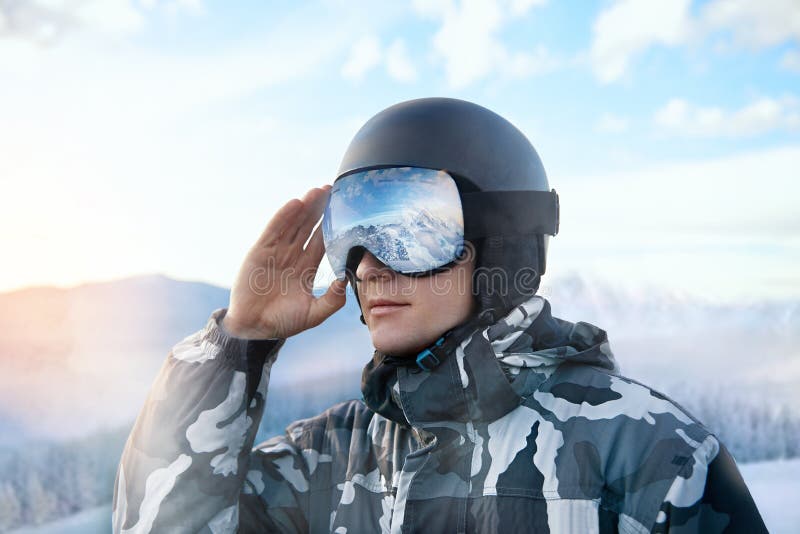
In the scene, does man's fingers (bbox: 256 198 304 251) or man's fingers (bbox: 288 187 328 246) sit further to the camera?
man's fingers (bbox: 288 187 328 246)

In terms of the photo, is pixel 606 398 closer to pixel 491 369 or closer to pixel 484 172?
pixel 491 369

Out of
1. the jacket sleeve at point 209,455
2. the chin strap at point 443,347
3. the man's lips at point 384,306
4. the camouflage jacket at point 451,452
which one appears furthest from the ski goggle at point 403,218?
the jacket sleeve at point 209,455

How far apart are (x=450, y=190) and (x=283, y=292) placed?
802 millimetres

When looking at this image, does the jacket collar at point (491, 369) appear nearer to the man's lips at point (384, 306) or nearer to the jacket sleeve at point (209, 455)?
the man's lips at point (384, 306)

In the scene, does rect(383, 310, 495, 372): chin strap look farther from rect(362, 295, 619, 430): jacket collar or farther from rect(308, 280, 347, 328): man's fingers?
rect(308, 280, 347, 328): man's fingers

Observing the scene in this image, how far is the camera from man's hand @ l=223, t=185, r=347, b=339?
2.45 m

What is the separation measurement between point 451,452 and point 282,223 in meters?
1.15

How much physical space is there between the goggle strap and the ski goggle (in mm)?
53

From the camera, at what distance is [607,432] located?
192cm

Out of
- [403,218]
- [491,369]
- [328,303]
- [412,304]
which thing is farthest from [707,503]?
[328,303]

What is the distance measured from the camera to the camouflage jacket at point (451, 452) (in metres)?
1.80

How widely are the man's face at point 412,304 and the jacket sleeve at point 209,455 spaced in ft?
1.47

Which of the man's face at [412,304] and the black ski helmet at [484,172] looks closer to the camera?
the man's face at [412,304]

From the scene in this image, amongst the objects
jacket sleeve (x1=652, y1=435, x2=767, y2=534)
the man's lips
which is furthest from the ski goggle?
jacket sleeve (x1=652, y1=435, x2=767, y2=534)
